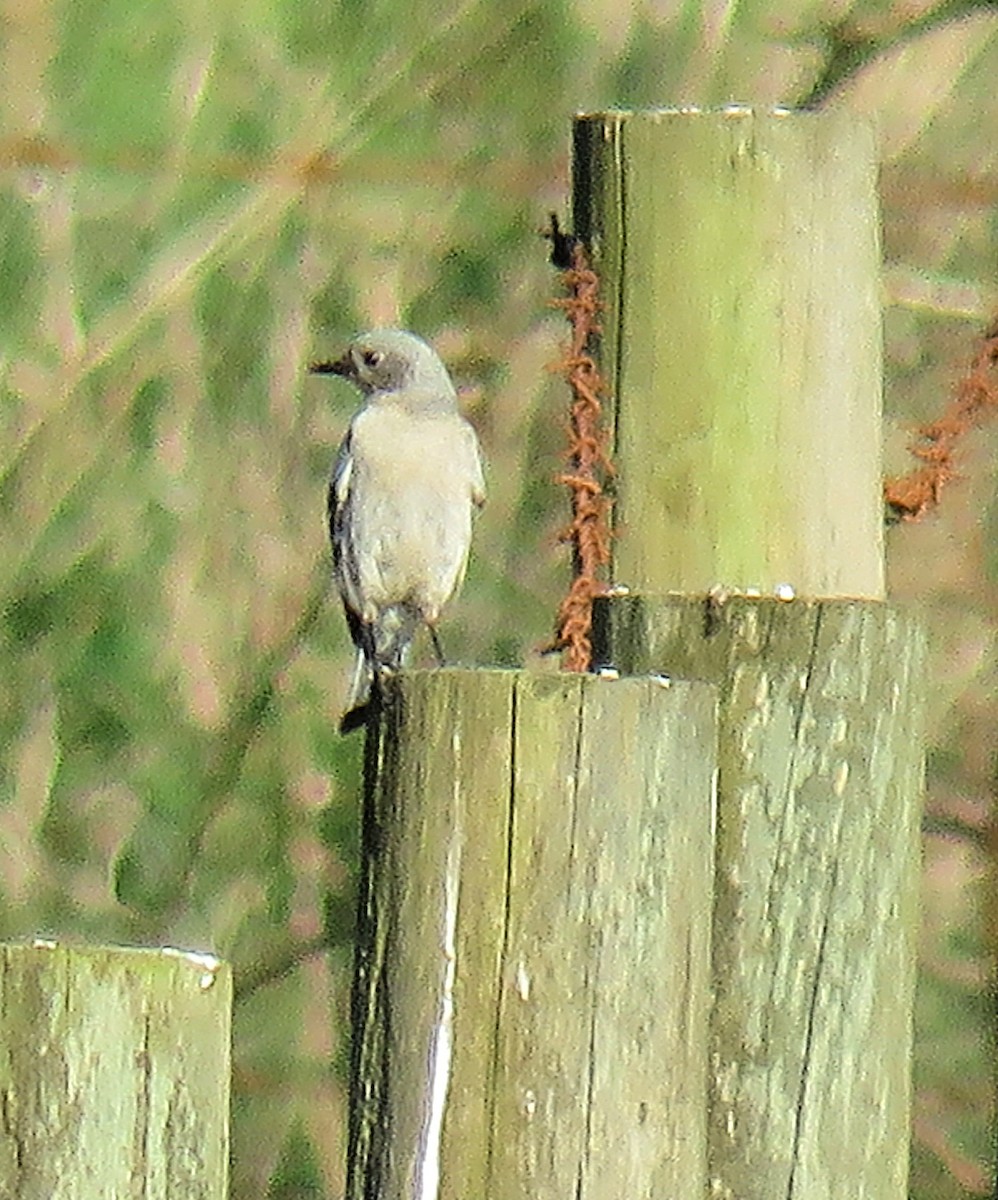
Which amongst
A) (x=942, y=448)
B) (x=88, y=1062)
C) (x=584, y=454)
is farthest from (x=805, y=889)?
(x=88, y=1062)

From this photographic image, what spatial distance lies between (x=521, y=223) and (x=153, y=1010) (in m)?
4.04

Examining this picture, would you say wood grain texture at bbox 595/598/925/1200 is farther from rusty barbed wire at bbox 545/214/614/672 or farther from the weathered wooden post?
rusty barbed wire at bbox 545/214/614/672

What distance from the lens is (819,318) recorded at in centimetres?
347

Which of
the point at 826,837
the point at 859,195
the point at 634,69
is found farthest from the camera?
the point at 634,69

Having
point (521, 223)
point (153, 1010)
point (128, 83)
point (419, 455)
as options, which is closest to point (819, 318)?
point (153, 1010)

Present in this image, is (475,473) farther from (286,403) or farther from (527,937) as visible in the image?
(527,937)

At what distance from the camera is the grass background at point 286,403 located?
6.74 meters

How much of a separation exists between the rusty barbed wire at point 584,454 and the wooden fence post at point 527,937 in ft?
1.48

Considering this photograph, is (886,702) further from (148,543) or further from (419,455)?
(148,543)

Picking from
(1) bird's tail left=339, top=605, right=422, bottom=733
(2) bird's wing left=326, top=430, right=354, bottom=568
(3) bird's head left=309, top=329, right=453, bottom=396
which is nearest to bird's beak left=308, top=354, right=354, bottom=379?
(3) bird's head left=309, top=329, right=453, bottom=396

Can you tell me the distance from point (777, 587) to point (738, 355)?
0.77 ft

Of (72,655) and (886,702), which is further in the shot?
(72,655)

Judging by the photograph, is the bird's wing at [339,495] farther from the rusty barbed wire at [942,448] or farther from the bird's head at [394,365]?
the rusty barbed wire at [942,448]

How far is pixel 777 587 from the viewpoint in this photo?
3.45m
